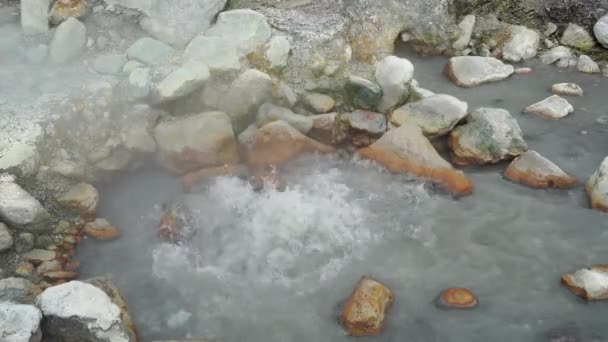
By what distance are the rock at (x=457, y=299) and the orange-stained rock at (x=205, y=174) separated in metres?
2.63

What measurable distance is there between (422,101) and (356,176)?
57.1 inches

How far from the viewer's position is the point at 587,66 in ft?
29.0

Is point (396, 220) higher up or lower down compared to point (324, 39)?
lower down

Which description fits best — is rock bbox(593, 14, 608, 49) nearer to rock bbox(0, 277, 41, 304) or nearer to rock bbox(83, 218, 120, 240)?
rock bbox(83, 218, 120, 240)

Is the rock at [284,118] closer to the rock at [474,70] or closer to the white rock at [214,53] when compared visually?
the white rock at [214,53]

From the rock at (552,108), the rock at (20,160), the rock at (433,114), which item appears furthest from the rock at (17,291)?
the rock at (552,108)

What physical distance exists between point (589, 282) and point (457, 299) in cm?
114

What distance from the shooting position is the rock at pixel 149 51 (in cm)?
695

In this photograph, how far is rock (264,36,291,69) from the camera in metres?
7.11

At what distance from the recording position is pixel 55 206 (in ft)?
18.3

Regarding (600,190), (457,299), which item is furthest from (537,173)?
(457,299)

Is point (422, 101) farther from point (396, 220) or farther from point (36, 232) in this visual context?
point (36, 232)

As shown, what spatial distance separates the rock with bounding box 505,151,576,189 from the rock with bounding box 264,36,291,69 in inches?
120

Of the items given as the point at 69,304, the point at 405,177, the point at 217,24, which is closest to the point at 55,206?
the point at 69,304
